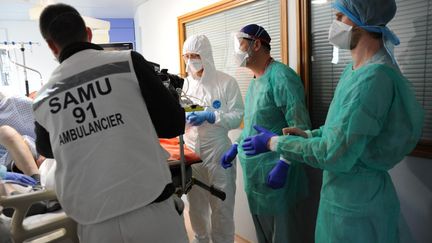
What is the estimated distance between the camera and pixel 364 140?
3.58 feet

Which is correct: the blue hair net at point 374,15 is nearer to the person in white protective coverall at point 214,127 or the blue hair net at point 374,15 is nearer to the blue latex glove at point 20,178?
the person in white protective coverall at point 214,127

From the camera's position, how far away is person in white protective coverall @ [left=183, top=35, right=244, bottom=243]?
2211 mm

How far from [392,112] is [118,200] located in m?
0.97

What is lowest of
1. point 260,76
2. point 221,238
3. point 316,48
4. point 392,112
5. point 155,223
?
point 221,238

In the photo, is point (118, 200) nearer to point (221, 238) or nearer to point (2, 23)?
point (221, 238)

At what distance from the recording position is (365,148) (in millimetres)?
1139

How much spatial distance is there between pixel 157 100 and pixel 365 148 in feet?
2.45

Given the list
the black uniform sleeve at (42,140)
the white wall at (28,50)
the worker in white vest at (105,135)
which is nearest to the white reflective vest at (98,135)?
the worker in white vest at (105,135)

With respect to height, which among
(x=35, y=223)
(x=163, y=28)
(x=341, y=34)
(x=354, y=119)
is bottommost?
(x=35, y=223)

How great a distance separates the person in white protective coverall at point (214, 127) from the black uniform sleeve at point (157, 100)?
940 millimetres

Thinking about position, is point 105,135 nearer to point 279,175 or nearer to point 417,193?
point 279,175

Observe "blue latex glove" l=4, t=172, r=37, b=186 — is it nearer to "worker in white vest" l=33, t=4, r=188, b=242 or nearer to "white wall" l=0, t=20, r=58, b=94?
"worker in white vest" l=33, t=4, r=188, b=242

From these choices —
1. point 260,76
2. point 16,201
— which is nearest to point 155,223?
point 16,201

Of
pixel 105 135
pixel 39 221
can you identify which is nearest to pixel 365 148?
pixel 105 135
